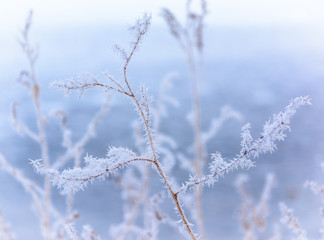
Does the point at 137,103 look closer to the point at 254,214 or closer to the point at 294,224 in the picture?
the point at 294,224

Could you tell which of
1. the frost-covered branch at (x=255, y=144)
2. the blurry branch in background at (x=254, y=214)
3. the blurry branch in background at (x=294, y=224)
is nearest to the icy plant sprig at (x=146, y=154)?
the frost-covered branch at (x=255, y=144)

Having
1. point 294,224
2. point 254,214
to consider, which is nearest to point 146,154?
point 294,224

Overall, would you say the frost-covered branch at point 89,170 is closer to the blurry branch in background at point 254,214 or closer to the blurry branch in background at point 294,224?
the blurry branch in background at point 294,224

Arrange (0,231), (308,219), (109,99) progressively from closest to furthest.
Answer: (0,231), (109,99), (308,219)

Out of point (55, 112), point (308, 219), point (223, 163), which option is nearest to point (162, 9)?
point (55, 112)

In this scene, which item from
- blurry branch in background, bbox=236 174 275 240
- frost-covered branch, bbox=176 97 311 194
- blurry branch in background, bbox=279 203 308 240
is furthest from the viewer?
blurry branch in background, bbox=236 174 275 240

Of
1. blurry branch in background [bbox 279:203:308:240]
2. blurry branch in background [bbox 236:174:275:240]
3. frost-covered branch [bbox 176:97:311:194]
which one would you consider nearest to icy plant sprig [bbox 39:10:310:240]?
frost-covered branch [bbox 176:97:311:194]

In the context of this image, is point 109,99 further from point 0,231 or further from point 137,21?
point 137,21

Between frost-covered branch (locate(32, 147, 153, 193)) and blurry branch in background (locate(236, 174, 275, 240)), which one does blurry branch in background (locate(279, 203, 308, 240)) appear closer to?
frost-covered branch (locate(32, 147, 153, 193))
